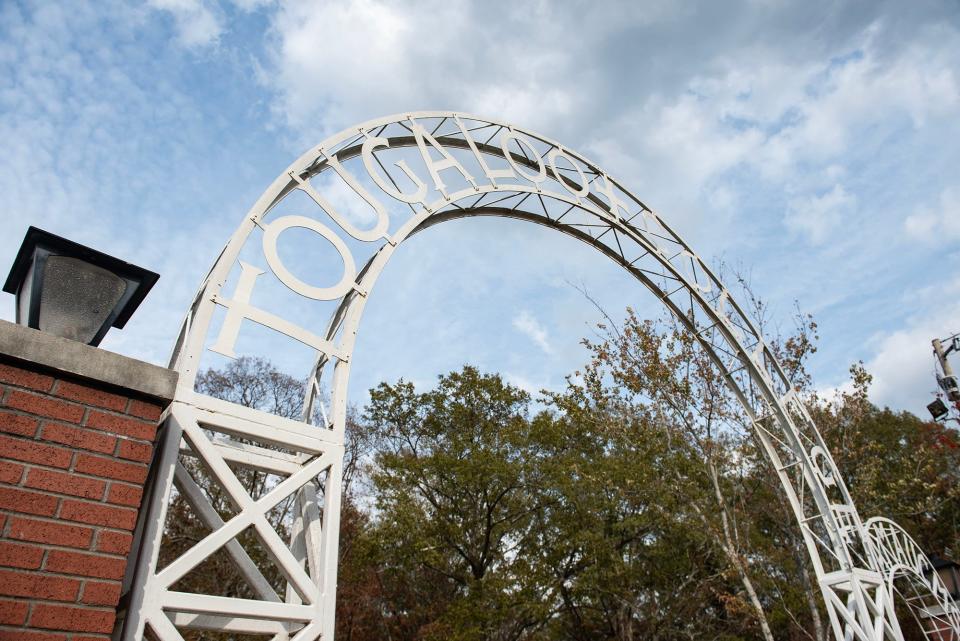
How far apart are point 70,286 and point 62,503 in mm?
809

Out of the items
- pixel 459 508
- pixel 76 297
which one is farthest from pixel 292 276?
pixel 459 508

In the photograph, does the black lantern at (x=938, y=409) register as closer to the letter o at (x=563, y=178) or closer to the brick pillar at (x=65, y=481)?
the letter o at (x=563, y=178)

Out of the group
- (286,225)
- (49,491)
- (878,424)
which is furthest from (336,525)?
(878,424)

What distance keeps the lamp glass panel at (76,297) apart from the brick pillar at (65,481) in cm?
31

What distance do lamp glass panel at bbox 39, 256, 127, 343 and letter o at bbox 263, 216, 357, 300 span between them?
89 centimetres

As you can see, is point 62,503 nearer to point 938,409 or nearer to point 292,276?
point 292,276

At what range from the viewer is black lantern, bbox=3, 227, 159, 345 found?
7.29 feet

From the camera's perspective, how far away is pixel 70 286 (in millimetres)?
2277

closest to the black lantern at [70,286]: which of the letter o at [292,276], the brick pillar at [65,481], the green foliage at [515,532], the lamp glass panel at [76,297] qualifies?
the lamp glass panel at [76,297]

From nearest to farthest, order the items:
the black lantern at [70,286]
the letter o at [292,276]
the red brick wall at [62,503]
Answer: the red brick wall at [62,503], the black lantern at [70,286], the letter o at [292,276]

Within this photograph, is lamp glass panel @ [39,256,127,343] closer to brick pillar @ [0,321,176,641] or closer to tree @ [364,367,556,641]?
brick pillar @ [0,321,176,641]

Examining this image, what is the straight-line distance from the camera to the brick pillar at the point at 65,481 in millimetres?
1747

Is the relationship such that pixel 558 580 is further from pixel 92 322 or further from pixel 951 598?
pixel 92 322

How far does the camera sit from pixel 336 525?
2793 millimetres
